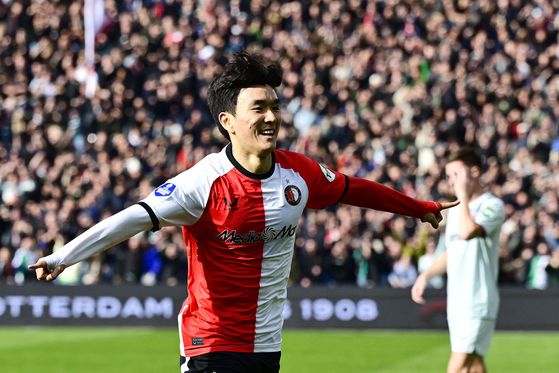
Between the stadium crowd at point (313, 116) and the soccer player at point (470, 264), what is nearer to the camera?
the soccer player at point (470, 264)

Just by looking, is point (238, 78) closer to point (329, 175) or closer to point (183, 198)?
point (183, 198)

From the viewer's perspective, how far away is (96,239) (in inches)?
165

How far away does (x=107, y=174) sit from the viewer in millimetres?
18188

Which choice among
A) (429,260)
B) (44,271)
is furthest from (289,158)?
(429,260)

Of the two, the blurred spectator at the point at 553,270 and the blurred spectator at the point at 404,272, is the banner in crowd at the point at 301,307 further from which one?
the blurred spectator at the point at 553,270

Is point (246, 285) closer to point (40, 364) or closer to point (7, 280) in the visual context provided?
point (40, 364)

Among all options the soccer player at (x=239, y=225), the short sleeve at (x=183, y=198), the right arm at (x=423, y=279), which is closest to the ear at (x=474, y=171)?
the right arm at (x=423, y=279)

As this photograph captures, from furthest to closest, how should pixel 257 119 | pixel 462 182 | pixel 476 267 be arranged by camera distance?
1. pixel 476 267
2. pixel 462 182
3. pixel 257 119

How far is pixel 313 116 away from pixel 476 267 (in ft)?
38.2

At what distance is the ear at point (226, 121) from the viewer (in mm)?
4652

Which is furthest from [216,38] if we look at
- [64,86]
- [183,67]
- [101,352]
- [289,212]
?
[289,212]

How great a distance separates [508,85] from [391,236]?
4.33 metres

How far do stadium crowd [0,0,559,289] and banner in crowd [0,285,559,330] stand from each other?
1.74ft

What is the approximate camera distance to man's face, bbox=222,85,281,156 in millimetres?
4539
